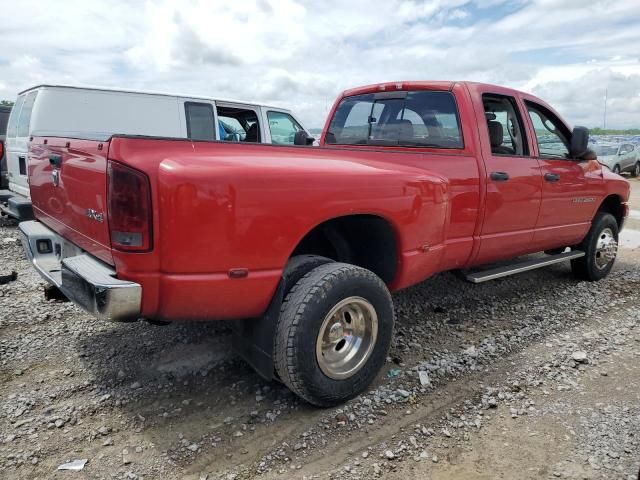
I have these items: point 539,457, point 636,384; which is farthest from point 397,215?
point 636,384

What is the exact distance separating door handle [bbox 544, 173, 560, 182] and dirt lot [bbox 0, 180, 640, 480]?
1.23 m

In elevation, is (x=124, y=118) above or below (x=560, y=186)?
above

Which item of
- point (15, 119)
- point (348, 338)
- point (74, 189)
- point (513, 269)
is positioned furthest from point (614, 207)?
point (15, 119)

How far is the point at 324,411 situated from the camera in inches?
111

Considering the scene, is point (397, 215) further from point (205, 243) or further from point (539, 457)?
point (539, 457)

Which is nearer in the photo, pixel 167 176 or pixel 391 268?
pixel 167 176

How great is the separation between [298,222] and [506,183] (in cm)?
Answer: 214

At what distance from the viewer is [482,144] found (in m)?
3.83

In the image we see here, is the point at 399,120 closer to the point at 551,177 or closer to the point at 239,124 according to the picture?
the point at 551,177

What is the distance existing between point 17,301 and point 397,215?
3.39 meters

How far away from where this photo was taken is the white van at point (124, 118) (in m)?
6.53

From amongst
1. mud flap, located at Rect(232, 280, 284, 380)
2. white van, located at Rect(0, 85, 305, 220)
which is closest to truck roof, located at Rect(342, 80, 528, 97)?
mud flap, located at Rect(232, 280, 284, 380)

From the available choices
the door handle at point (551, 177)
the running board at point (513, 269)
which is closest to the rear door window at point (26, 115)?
the running board at point (513, 269)

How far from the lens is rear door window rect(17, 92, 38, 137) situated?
6.65 metres
